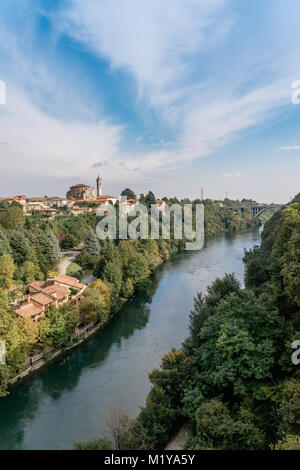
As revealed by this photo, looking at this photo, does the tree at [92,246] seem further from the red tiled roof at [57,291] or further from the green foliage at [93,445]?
the green foliage at [93,445]

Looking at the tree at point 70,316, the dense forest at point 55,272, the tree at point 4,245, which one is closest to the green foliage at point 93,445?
the dense forest at point 55,272

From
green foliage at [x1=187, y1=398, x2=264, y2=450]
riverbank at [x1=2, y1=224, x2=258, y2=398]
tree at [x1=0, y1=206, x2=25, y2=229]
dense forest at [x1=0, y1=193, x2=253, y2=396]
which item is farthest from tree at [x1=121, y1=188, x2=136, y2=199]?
green foliage at [x1=187, y1=398, x2=264, y2=450]

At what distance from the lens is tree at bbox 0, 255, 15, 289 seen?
46.7 ft

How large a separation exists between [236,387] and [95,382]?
5.74 meters

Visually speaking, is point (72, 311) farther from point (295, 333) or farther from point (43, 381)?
point (295, 333)

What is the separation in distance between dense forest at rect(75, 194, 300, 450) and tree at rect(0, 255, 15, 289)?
9.76 m

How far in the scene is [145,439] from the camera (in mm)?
6277

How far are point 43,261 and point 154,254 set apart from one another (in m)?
11.2

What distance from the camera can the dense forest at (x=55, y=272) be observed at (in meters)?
10.3

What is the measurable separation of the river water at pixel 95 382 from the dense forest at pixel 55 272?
82 centimetres

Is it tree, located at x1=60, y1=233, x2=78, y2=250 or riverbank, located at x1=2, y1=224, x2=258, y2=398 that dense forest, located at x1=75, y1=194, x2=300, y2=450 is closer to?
riverbank, located at x1=2, y1=224, x2=258, y2=398

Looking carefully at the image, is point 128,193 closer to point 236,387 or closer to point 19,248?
point 19,248

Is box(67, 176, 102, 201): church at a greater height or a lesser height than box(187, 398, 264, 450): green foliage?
greater
